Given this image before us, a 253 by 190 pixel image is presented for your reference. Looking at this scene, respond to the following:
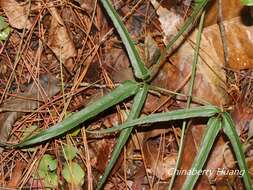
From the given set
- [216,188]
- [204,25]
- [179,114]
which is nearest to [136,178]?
[216,188]

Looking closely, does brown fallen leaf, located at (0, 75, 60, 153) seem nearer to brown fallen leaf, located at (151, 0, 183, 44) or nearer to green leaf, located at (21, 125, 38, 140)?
green leaf, located at (21, 125, 38, 140)

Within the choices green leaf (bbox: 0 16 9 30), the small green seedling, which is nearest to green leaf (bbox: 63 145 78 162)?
the small green seedling

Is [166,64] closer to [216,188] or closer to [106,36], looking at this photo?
[106,36]

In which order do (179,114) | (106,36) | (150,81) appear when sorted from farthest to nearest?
(106,36), (150,81), (179,114)

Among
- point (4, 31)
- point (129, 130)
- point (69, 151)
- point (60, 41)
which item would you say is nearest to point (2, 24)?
point (4, 31)

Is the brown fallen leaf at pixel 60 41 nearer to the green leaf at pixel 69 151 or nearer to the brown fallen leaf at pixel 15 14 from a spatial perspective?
the brown fallen leaf at pixel 15 14

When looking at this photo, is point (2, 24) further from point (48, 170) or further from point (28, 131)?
point (48, 170)
